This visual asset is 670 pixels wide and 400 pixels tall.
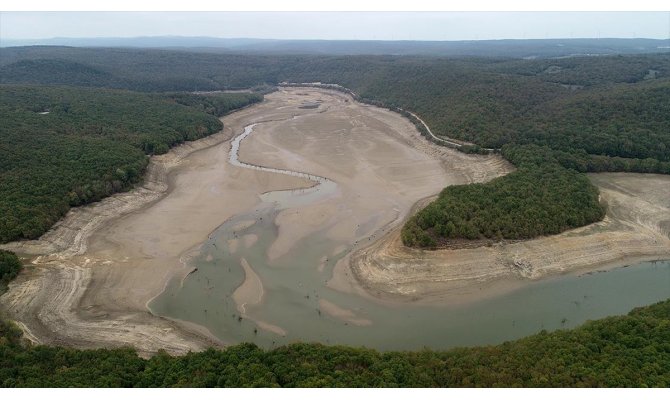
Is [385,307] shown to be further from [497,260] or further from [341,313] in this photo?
[497,260]

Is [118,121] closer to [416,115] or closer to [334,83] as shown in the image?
[416,115]

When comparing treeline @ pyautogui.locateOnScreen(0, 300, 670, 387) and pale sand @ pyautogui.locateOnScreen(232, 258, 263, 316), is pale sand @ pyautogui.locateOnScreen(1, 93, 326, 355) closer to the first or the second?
pale sand @ pyautogui.locateOnScreen(232, 258, 263, 316)

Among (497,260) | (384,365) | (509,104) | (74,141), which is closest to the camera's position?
(384,365)

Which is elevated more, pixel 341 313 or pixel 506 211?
pixel 506 211

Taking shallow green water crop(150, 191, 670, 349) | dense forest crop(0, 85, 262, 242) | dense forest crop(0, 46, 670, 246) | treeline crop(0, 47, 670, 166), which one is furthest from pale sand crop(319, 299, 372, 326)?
treeline crop(0, 47, 670, 166)

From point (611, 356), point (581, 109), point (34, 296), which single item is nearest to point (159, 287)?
point (34, 296)

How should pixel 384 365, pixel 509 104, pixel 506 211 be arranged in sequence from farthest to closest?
pixel 509 104 < pixel 506 211 < pixel 384 365

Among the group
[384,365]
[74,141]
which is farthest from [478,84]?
[384,365]

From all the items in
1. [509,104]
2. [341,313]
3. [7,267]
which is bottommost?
[341,313]

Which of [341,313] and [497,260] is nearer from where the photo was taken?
[341,313]
